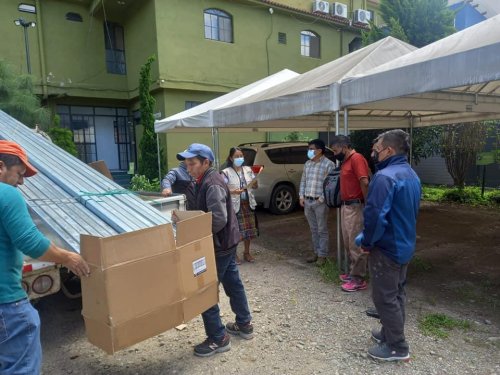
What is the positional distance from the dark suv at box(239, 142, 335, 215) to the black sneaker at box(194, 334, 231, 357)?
5.54m

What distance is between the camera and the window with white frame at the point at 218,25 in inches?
526

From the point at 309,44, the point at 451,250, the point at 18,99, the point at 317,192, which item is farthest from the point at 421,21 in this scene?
the point at 18,99

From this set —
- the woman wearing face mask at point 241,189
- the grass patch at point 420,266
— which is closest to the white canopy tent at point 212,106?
the woman wearing face mask at point 241,189

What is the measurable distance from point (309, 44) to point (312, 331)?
568 inches

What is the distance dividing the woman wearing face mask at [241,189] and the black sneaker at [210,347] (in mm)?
2211

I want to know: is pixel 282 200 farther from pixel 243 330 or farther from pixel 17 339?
pixel 17 339

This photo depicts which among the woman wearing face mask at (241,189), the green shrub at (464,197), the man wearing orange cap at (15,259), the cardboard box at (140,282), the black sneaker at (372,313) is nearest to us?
the man wearing orange cap at (15,259)

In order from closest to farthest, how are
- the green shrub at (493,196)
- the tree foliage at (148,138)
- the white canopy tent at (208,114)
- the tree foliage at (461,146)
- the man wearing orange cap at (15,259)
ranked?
the man wearing orange cap at (15,259) → the white canopy tent at (208,114) → the green shrub at (493,196) → the tree foliage at (461,146) → the tree foliage at (148,138)

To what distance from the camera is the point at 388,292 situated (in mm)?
2793

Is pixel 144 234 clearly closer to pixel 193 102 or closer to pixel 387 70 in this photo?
pixel 387 70

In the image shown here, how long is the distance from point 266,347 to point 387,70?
9.03ft

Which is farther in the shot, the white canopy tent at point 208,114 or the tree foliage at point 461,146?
the tree foliage at point 461,146

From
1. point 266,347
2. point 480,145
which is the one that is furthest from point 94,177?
point 480,145

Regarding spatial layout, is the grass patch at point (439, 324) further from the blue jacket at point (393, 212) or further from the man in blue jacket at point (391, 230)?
the blue jacket at point (393, 212)
